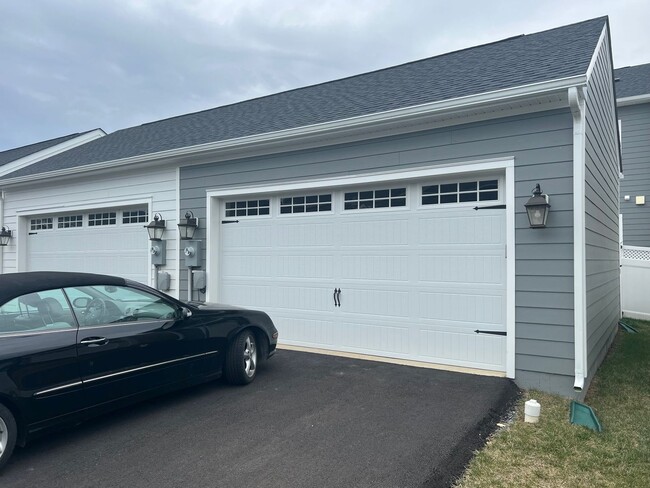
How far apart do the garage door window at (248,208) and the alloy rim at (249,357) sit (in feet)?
7.96

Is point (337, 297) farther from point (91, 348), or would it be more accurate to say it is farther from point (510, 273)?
point (91, 348)

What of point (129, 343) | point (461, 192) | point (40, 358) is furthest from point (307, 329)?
point (40, 358)

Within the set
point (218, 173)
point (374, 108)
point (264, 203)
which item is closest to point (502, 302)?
point (374, 108)

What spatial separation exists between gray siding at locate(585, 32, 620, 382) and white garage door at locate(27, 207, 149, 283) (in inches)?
267

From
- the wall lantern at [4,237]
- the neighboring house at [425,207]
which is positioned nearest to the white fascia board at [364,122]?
the neighboring house at [425,207]

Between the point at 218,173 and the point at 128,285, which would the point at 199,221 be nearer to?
the point at 218,173

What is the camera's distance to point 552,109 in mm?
4586

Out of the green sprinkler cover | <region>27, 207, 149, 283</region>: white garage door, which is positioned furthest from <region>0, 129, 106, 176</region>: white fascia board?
the green sprinkler cover

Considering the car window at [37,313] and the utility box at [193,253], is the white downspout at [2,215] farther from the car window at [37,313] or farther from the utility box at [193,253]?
the car window at [37,313]

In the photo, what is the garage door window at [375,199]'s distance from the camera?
568 cm

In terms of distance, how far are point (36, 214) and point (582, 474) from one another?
1051 centimetres

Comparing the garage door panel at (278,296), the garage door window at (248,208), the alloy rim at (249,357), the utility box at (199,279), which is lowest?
the alloy rim at (249,357)

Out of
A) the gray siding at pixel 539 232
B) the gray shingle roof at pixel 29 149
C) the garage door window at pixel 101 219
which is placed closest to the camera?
the gray siding at pixel 539 232

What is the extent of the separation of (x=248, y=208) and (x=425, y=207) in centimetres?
282
